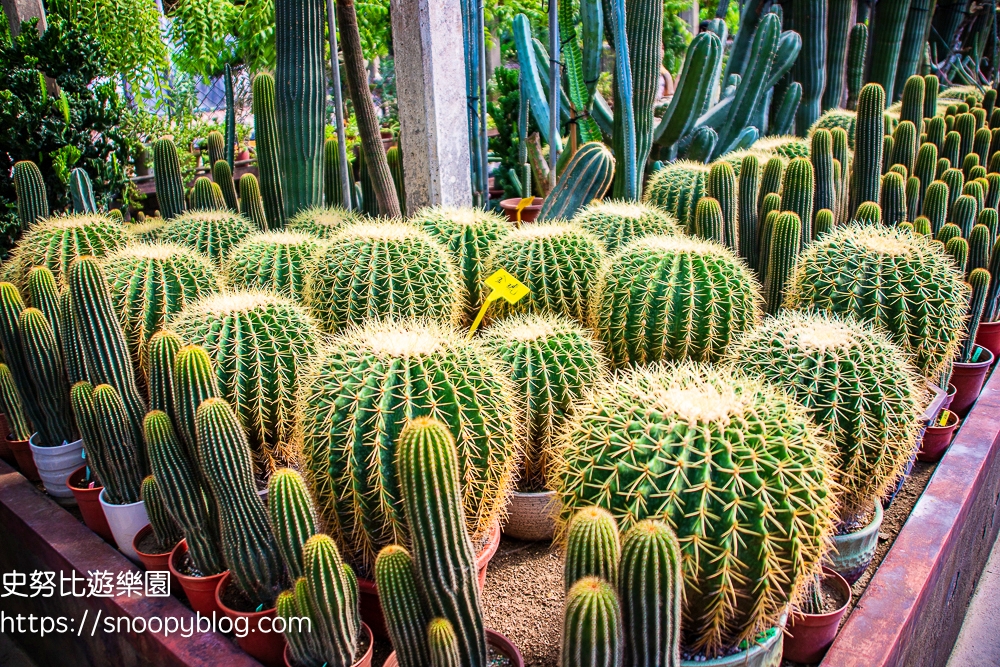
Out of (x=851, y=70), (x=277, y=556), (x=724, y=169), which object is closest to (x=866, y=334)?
(x=724, y=169)

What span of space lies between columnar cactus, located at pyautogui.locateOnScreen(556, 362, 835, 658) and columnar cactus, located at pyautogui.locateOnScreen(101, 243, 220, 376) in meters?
1.72

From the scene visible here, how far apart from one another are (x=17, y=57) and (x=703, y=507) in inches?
202

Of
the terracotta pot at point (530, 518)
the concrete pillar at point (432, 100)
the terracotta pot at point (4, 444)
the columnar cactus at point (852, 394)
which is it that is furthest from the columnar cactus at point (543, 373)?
the terracotta pot at point (4, 444)

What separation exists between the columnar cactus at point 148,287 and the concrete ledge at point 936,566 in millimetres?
2380

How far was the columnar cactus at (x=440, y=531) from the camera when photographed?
1.25m

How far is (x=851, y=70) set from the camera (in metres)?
7.12

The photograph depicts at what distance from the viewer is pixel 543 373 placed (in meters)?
2.11

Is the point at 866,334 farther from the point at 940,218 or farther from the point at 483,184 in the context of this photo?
the point at 483,184

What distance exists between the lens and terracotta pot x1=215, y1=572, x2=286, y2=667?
171cm

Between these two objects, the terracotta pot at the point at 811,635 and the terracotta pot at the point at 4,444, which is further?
the terracotta pot at the point at 4,444

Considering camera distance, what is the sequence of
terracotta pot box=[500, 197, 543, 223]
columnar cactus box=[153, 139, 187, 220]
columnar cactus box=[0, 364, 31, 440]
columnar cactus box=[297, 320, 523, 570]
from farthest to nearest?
1. terracotta pot box=[500, 197, 543, 223]
2. columnar cactus box=[153, 139, 187, 220]
3. columnar cactus box=[0, 364, 31, 440]
4. columnar cactus box=[297, 320, 523, 570]

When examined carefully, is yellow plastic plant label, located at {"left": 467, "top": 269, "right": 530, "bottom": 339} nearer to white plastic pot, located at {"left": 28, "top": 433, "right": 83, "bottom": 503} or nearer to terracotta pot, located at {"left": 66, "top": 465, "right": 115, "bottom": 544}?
terracotta pot, located at {"left": 66, "top": 465, "right": 115, "bottom": 544}

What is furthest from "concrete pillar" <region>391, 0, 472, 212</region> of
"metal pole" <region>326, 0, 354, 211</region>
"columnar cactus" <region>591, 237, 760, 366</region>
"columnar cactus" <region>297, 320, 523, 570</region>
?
"columnar cactus" <region>297, 320, 523, 570</region>

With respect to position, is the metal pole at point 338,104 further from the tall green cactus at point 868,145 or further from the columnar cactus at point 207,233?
the tall green cactus at point 868,145
